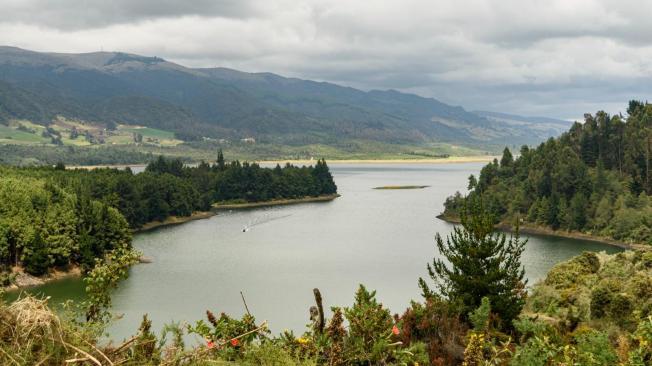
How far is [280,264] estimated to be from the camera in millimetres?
93125

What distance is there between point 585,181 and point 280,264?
270 ft

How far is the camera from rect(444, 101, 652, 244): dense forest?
5113 inches

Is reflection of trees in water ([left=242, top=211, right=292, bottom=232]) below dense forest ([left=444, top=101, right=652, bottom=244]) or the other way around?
below

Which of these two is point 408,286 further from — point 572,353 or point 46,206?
point 572,353

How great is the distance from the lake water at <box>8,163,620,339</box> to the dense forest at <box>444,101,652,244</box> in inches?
353

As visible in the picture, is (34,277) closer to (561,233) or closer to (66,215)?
(66,215)

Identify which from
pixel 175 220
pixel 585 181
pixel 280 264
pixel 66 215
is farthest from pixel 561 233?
pixel 66 215

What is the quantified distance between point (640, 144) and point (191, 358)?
155 meters

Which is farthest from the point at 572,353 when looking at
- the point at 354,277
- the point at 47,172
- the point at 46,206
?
the point at 47,172

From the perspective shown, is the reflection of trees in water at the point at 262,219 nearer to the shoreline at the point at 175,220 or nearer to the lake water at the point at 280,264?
the lake water at the point at 280,264

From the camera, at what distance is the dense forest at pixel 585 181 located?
5113 inches

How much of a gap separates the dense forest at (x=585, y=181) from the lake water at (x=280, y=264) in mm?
8957

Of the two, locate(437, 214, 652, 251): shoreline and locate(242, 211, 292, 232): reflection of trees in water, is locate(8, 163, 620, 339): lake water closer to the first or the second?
locate(242, 211, 292, 232): reflection of trees in water

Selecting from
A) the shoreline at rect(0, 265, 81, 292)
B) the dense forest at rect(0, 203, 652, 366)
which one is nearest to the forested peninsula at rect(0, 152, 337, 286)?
the shoreline at rect(0, 265, 81, 292)
